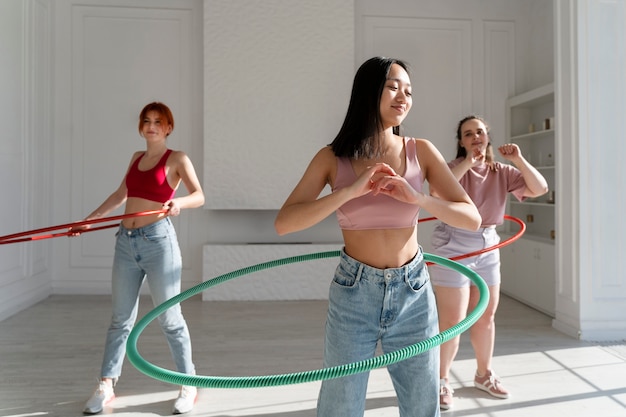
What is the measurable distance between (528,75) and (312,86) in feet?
8.88

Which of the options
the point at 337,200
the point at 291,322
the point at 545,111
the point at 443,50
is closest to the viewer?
the point at 337,200

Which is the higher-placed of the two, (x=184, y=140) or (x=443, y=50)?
(x=443, y=50)

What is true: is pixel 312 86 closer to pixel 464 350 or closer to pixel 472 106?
pixel 472 106

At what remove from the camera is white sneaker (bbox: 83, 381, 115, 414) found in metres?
2.77

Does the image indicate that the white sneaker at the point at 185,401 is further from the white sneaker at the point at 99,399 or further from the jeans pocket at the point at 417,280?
the jeans pocket at the point at 417,280

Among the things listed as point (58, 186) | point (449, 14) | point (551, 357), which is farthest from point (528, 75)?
point (58, 186)

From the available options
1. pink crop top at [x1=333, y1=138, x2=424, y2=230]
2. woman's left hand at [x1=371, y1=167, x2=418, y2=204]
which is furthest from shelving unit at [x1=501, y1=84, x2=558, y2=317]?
woman's left hand at [x1=371, y1=167, x2=418, y2=204]

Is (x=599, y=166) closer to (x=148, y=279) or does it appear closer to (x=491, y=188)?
(x=491, y=188)

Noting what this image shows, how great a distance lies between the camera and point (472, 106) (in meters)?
6.82

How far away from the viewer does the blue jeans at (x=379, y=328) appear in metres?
1.51

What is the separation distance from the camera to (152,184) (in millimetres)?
2781

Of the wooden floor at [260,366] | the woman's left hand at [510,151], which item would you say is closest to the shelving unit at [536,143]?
the wooden floor at [260,366]

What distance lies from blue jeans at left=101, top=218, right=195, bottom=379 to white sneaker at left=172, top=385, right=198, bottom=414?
0.14 meters

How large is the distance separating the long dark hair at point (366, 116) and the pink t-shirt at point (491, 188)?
4.57ft
